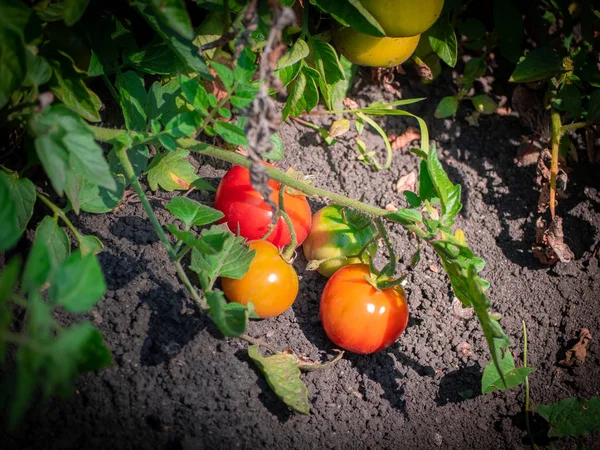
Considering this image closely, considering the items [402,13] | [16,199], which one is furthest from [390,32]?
[16,199]

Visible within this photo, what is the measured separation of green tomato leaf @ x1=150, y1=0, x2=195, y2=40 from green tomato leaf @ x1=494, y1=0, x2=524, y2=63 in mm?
1154

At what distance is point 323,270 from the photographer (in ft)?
4.89

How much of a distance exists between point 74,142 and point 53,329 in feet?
1.49

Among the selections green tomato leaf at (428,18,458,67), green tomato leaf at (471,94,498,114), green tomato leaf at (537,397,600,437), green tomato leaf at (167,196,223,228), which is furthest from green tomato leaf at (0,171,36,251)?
green tomato leaf at (471,94,498,114)

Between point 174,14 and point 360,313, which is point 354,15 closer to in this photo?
point 174,14

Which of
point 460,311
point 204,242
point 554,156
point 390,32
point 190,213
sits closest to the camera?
point 204,242

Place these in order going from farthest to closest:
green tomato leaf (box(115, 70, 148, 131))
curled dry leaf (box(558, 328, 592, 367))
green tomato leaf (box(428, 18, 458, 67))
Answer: green tomato leaf (box(428, 18, 458, 67)) < curled dry leaf (box(558, 328, 592, 367)) < green tomato leaf (box(115, 70, 148, 131))

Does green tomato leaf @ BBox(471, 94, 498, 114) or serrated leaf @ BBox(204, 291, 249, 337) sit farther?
green tomato leaf @ BBox(471, 94, 498, 114)

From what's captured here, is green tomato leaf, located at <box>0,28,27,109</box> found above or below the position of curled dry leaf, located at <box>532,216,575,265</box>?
above

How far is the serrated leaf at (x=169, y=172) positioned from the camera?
1.41m

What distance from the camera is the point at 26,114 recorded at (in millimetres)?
1077

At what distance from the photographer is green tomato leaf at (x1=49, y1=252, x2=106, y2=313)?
2.39ft

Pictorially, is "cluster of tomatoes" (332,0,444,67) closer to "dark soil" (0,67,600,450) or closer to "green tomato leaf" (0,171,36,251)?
"dark soil" (0,67,600,450)

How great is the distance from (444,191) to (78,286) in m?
0.73
